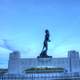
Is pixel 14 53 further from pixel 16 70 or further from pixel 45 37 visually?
pixel 45 37

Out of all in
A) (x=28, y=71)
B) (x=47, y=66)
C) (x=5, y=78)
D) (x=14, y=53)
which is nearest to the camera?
(x=5, y=78)

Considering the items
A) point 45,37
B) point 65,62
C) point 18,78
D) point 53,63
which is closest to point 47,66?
point 53,63

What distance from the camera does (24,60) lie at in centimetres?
3089

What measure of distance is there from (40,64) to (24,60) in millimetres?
2965

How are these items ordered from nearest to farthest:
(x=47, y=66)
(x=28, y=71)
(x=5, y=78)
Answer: (x=5, y=78) < (x=28, y=71) < (x=47, y=66)

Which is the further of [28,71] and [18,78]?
[28,71]

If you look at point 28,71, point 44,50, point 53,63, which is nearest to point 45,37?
point 44,50

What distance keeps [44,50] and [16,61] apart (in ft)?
17.7

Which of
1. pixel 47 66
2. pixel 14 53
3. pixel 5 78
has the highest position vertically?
pixel 14 53

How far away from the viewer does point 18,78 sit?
75.3 ft

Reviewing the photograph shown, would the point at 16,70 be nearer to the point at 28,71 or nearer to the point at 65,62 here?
the point at 28,71

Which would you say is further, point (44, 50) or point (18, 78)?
point (44, 50)

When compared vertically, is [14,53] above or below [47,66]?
above

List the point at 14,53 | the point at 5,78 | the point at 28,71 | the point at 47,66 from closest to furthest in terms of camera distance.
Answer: the point at 5,78 < the point at 28,71 < the point at 47,66 < the point at 14,53
